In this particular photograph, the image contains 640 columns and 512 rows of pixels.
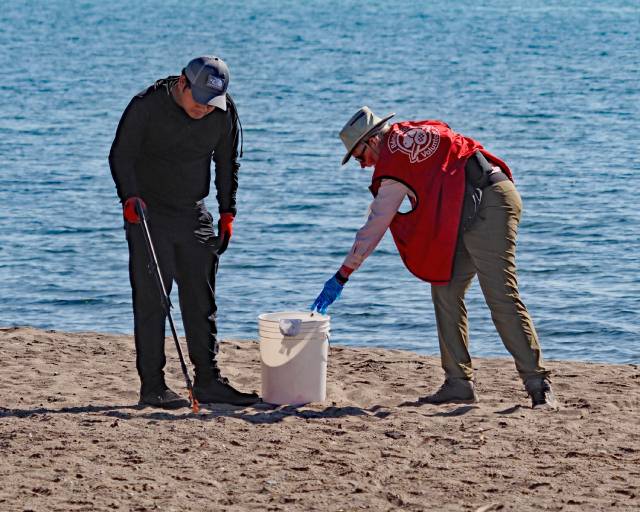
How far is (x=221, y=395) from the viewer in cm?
785

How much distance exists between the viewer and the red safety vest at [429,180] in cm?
735

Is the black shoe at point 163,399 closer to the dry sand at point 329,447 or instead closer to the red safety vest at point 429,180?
the dry sand at point 329,447

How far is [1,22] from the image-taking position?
66.7m

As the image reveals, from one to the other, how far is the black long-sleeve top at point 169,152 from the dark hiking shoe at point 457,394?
1580 millimetres

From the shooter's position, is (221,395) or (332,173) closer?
(221,395)

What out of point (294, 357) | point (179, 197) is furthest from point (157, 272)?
point (294, 357)

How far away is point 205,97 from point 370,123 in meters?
0.88

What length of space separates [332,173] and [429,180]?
1319 centimetres

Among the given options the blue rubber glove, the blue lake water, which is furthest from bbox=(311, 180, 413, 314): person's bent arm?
the blue lake water

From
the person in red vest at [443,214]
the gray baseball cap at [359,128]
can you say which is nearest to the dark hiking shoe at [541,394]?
the person in red vest at [443,214]

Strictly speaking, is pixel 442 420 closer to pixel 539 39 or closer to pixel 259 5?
pixel 539 39

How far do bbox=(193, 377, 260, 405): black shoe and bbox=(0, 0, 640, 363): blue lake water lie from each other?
3.17m

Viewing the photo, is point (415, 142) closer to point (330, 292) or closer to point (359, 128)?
point (359, 128)

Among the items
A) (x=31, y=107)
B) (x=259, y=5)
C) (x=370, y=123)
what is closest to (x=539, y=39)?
(x=31, y=107)
